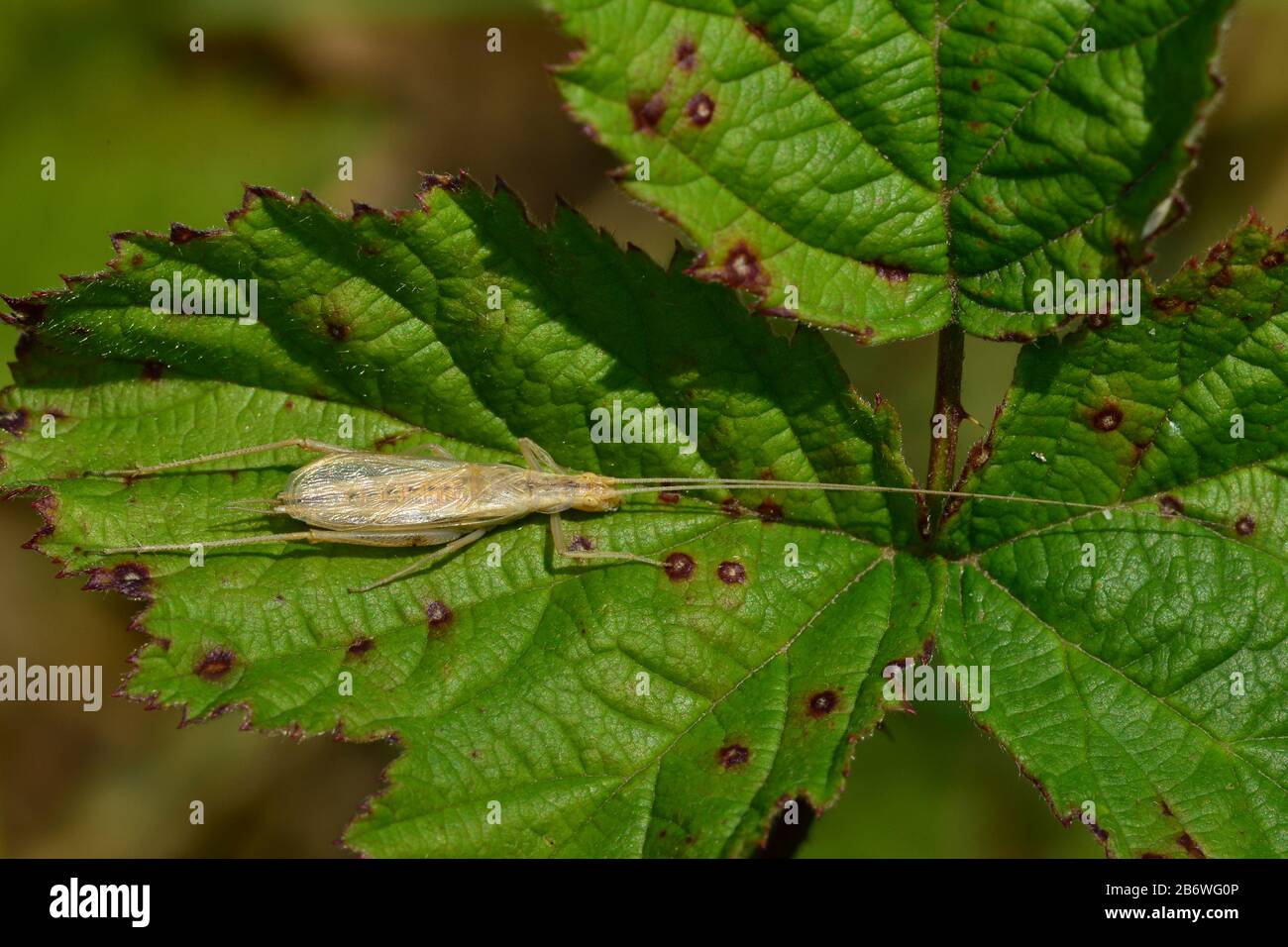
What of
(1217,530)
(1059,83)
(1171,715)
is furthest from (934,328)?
(1171,715)

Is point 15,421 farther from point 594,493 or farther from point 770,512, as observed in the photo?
point 770,512

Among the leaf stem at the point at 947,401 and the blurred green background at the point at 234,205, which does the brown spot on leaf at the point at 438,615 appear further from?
the blurred green background at the point at 234,205

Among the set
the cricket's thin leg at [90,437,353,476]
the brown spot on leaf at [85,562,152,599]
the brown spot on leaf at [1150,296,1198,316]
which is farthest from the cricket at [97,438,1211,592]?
the brown spot on leaf at [1150,296,1198,316]

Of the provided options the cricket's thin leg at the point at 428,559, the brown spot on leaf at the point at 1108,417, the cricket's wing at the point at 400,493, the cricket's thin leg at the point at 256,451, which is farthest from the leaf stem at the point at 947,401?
the cricket's thin leg at the point at 256,451

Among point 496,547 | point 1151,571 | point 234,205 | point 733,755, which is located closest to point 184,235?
point 496,547

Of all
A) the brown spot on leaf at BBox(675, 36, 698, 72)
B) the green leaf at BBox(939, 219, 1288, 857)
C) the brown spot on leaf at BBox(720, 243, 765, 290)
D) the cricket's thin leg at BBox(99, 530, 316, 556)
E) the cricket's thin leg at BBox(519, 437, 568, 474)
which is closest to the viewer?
the brown spot on leaf at BBox(675, 36, 698, 72)

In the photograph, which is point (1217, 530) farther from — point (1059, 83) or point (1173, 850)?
point (1059, 83)

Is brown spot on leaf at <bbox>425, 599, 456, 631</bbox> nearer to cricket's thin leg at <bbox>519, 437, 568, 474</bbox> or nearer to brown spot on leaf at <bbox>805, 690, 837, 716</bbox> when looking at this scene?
cricket's thin leg at <bbox>519, 437, 568, 474</bbox>
